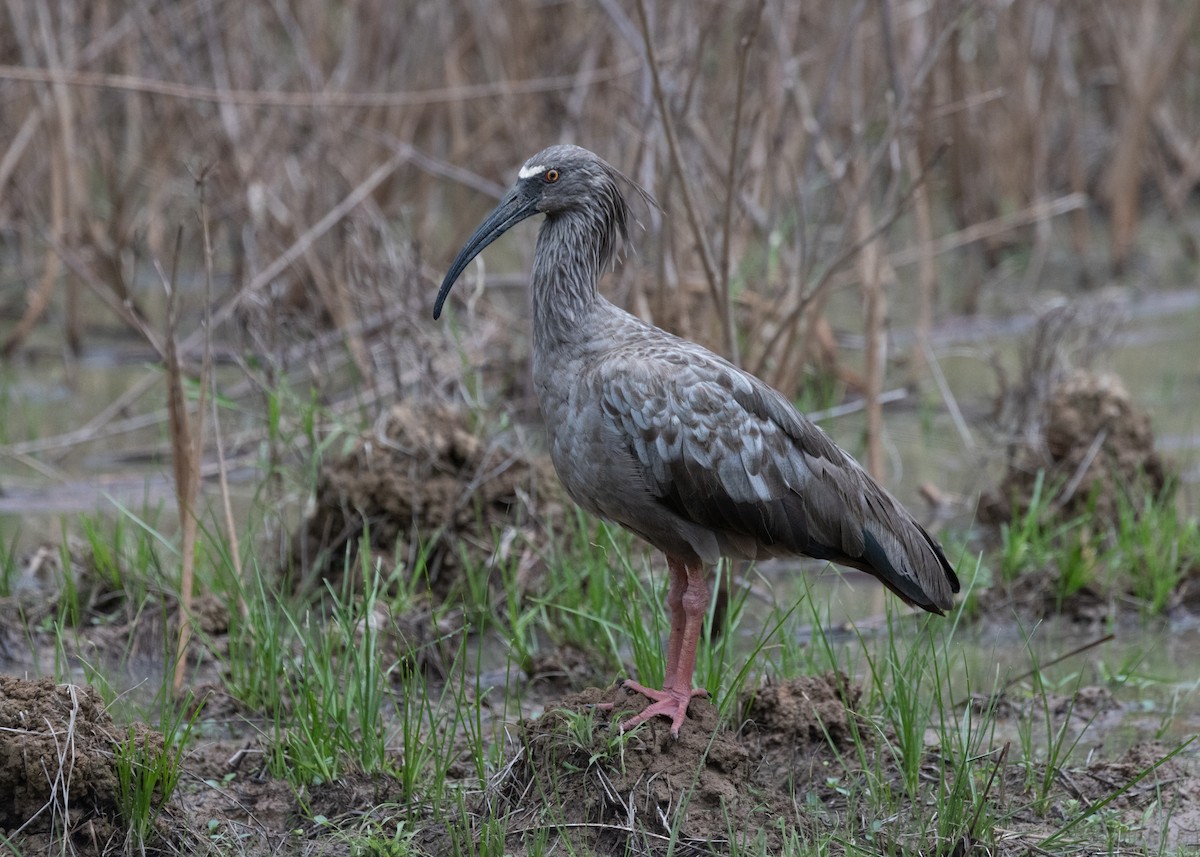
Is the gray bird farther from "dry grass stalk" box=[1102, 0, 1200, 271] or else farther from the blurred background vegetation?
"dry grass stalk" box=[1102, 0, 1200, 271]

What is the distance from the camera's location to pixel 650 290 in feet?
25.1

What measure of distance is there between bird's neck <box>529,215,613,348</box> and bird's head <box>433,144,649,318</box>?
0.11 ft

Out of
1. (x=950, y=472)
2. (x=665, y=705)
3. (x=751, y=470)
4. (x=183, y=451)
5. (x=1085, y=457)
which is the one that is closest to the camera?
(x=665, y=705)

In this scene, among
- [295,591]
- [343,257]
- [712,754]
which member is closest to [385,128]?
[343,257]

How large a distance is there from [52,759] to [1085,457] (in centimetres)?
438

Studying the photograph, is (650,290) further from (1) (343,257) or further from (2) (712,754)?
(2) (712,754)

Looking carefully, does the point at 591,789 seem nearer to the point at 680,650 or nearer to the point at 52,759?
the point at 680,650

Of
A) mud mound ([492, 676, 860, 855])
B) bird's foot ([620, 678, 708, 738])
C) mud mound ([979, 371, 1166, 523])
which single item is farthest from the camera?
mud mound ([979, 371, 1166, 523])

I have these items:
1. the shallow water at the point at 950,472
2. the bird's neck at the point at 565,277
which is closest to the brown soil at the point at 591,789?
the shallow water at the point at 950,472

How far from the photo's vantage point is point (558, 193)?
14.4 ft

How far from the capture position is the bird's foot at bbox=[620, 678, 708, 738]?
12.9 feet

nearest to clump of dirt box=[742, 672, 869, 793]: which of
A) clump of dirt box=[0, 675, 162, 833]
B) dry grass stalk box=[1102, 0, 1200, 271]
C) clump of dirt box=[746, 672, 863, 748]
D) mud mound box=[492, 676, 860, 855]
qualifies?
clump of dirt box=[746, 672, 863, 748]

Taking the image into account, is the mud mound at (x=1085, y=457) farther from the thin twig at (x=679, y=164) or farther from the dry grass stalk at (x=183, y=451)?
the dry grass stalk at (x=183, y=451)

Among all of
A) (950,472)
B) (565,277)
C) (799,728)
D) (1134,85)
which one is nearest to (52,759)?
(565,277)
